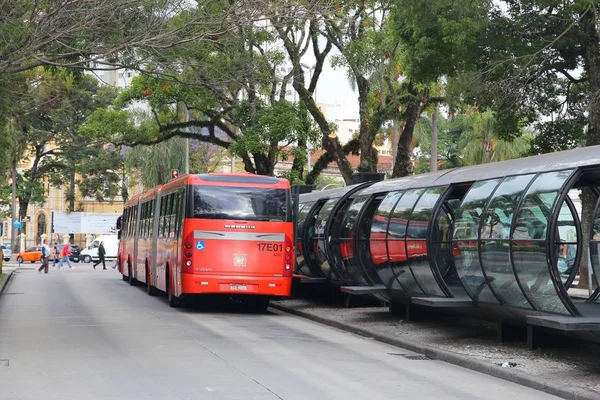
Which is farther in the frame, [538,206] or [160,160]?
[160,160]

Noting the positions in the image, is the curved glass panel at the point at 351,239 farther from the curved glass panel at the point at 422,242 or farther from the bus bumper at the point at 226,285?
the curved glass panel at the point at 422,242

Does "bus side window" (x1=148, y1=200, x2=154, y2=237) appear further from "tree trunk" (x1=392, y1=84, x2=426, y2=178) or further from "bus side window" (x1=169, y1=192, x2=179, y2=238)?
"tree trunk" (x1=392, y1=84, x2=426, y2=178)

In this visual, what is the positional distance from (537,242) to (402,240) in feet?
15.8

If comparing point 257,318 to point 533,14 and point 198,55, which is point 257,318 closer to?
point 198,55

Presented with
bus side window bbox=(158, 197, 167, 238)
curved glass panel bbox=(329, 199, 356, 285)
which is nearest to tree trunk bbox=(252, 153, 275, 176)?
bus side window bbox=(158, 197, 167, 238)

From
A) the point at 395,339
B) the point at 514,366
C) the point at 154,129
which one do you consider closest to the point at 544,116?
the point at 395,339

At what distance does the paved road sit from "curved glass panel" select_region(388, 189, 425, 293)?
1316mm

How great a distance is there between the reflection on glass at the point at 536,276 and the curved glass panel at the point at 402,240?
398 centimetres

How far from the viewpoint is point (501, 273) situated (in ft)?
43.7

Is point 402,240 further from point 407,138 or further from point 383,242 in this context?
point 407,138

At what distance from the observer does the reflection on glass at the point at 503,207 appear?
43.1 ft

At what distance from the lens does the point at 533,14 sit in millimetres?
20641

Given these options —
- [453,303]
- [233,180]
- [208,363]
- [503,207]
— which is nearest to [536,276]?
[503,207]

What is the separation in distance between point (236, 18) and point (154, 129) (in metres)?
21.3
